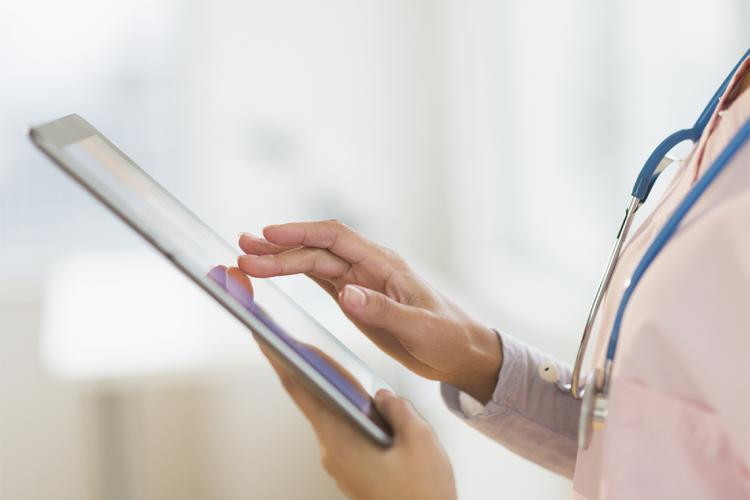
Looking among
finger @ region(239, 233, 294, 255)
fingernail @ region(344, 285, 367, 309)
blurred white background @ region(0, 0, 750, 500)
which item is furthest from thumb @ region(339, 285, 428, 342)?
blurred white background @ region(0, 0, 750, 500)

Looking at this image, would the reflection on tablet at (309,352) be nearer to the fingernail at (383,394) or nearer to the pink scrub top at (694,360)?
the fingernail at (383,394)

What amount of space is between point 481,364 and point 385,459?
0.28 meters

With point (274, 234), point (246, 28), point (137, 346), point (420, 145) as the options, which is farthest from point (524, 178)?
point (274, 234)

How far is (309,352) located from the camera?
54cm

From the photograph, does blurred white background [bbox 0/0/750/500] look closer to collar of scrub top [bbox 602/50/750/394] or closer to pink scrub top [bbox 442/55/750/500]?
collar of scrub top [bbox 602/50/750/394]

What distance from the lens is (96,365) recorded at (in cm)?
Result: 193

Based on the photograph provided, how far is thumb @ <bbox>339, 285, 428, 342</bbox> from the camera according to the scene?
60cm

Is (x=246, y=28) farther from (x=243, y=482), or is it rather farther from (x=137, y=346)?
(x=243, y=482)

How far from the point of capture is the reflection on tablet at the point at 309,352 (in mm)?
498

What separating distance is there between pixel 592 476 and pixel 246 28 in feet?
6.09

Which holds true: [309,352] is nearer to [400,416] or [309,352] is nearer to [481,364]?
[400,416]

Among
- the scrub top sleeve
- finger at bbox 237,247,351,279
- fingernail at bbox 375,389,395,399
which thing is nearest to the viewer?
fingernail at bbox 375,389,395,399

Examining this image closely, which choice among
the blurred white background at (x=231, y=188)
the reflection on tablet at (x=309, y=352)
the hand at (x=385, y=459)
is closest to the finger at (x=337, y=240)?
the reflection on tablet at (x=309, y=352)

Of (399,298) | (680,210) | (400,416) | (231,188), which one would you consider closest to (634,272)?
(680,210)
